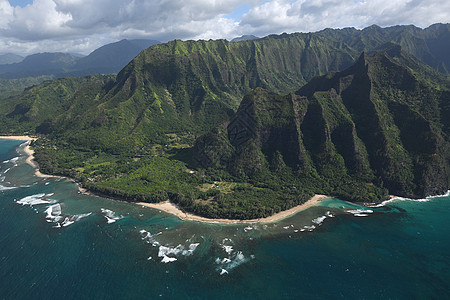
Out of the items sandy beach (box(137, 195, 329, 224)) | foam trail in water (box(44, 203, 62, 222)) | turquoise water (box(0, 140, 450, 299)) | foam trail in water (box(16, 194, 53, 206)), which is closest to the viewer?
turquoise water (box(0, 140, 450, 299))

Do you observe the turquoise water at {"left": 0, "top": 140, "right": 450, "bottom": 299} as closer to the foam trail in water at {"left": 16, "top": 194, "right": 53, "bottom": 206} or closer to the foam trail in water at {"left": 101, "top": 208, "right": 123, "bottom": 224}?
the foam trail in water at {"left": 101, "top": 208, "right": 123, "bottom": 224}

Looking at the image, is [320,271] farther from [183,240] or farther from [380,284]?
[183,240]

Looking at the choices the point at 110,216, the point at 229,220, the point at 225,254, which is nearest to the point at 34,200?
the point at 110,216

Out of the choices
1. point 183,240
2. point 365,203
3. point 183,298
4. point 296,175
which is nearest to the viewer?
point 183,298

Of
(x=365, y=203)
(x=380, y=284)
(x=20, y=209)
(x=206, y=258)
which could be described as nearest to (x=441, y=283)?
(x=380, y=284)

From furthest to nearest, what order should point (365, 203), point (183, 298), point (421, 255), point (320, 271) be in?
point (365, 203)
point (421, 255)
point (320, 271)
point (183, 298)

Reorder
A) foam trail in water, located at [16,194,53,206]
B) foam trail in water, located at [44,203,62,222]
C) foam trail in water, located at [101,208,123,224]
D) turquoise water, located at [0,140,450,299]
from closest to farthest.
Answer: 1. turquoise water, located at [0,140,450,299]
2. foam trail in water, located at [101,208,123,224]
3. foam trail in water, located at [44,203,62,222]
4. foam trail in water, located at [16,194,53,206]

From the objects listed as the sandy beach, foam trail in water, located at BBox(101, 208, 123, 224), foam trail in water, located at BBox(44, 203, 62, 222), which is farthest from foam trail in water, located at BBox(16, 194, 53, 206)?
the sandy beach

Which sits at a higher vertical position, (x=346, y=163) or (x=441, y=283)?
(x=346, y=163)

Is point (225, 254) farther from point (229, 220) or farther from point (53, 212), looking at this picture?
point (53, 212)
